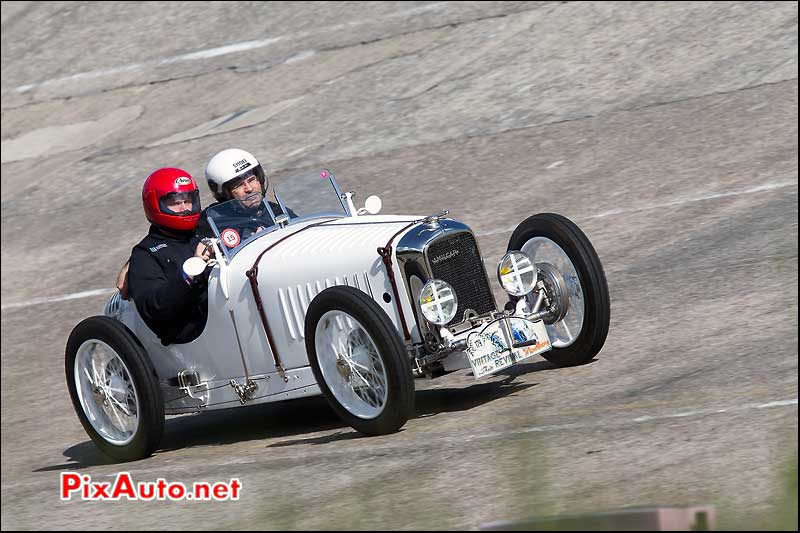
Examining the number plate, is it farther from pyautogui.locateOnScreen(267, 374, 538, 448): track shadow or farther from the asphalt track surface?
pyautogui.locateOnScreen(267, 374, 538, 448): track shadow

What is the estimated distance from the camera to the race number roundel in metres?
8.45

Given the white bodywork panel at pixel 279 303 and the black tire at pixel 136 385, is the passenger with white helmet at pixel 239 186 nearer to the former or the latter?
the white bodywork panel at pixel 279 303

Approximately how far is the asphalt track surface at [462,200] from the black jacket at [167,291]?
829mm

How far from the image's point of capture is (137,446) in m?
8.19

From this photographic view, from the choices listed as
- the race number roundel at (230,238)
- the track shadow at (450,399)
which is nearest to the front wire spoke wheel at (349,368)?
the track shadow at (450,399)

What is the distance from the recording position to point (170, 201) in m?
8.66

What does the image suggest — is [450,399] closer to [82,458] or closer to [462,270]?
[462,270]

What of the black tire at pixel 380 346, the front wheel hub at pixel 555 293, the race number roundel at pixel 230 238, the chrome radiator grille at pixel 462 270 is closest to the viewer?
the black tire at pixel 380 346

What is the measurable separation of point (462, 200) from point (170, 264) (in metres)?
6.03

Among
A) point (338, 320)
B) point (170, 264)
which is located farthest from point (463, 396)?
point (170, 264)

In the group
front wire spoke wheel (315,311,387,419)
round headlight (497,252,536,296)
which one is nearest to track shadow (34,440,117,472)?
front wire spoke wheel (315,311,387,419)

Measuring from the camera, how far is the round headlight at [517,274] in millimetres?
7832

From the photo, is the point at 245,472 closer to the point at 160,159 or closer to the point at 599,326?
the point at 599,326

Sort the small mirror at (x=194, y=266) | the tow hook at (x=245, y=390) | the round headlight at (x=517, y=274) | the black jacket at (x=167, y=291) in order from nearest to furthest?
the round headlight at (x=517, y=274) < the small mirror at (x=194, y=266) < the tow hook at (x=245, y=390) < the black jacket at (x=167, y=291)
